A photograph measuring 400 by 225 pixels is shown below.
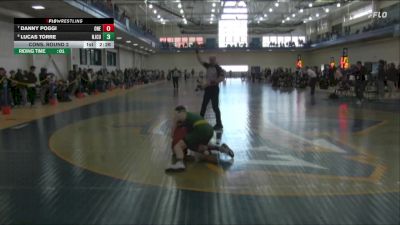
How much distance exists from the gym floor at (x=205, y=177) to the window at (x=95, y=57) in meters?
24.1

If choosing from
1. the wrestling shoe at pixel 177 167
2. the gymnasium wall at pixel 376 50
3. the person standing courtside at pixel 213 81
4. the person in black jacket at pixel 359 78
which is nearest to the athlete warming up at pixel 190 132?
the wrestling shoe at pixel 177 167

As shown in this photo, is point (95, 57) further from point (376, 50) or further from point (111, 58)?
point (376, 50)

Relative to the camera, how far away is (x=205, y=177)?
5758mm

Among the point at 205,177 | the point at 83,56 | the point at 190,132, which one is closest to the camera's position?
the point at 205,177

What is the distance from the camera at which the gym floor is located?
4.34 meters

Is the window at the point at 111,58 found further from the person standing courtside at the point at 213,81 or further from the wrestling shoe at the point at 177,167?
the wrestling shoe at the point at 177,167

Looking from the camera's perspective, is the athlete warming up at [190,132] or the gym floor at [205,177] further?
the athlete warming up at [190,132]

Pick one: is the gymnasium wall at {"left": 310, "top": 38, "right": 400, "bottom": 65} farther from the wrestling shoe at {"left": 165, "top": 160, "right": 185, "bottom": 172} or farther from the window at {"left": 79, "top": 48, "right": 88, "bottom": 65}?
the wrestling shoe at {"left": 165, "top": 160, "right": 185, "bottom": 172}

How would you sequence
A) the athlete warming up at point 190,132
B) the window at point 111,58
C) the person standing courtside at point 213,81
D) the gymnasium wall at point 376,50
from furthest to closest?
the window at point 111,58 < the gymnasium wall at point 376,50 < the person standing courtside at point 213,81 < the athlete warming up at point 190,132

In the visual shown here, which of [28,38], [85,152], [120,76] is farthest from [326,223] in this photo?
[120,76]

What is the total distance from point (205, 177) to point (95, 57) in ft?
104

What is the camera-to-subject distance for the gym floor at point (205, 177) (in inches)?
171
